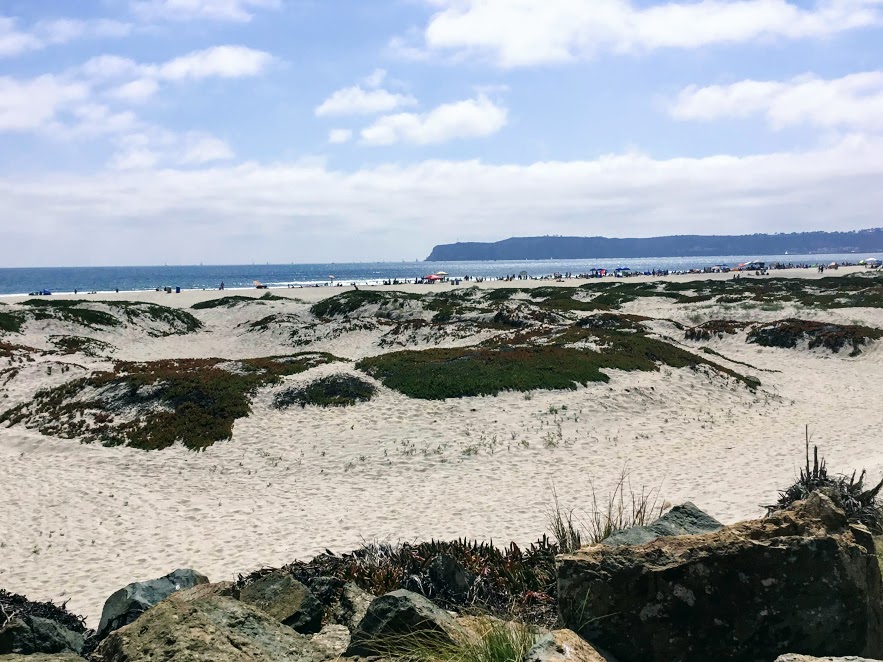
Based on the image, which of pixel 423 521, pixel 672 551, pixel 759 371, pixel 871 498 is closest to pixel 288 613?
pixel 672 551

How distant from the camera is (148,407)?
886 inches

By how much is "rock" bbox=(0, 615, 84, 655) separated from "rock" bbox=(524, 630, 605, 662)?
17.6ft

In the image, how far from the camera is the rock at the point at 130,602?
7.16 m

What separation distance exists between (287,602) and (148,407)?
1857 centimetres

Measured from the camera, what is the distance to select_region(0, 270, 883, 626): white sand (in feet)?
40.9

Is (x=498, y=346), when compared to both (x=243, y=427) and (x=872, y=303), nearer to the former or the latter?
(x=243, y=427)

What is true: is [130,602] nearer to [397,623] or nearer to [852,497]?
[397,623]

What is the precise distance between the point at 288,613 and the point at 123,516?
1034 cm

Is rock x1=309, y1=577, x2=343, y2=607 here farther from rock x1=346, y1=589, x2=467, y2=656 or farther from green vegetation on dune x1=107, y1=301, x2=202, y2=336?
green vegetation on dune x1=107, y1=301, x2=202, y2=336

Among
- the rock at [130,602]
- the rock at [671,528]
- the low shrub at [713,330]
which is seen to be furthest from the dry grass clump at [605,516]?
the low shrub at [713,330]

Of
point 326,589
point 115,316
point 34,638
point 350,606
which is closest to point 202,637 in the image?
point 350,606

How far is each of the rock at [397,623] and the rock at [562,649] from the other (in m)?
0.94

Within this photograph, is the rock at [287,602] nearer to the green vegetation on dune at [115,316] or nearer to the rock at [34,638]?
the rock at [34,638]

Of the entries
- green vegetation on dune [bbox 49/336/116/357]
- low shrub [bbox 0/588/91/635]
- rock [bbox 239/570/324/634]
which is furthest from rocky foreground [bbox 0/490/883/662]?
green vegetation on dune [bbox 49/336/116/357]
